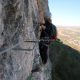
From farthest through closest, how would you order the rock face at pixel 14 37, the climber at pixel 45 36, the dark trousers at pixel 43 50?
the dark trousers at pixel 43 50
the climber at pixel 45 36
the rock face at pixel 14 37

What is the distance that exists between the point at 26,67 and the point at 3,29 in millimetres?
6082

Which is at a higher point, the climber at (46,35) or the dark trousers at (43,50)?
the climber at (46,35)

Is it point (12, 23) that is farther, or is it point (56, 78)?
point (56, 78)

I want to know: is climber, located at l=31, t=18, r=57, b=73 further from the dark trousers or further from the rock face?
Answer: the rock face

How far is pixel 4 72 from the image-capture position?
1568cm

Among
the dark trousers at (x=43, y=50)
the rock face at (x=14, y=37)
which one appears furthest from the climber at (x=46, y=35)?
the rock face at (x=14, y=37)

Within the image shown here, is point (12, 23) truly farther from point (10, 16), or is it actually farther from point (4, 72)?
point (4, 72)

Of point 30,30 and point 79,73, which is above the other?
point 30,30

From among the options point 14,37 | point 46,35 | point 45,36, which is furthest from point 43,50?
point 14,37

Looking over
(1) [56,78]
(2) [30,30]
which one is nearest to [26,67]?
(2) [30,30]

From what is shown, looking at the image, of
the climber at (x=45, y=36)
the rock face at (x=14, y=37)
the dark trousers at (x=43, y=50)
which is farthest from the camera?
the dark trousers at (x=43, y=50)

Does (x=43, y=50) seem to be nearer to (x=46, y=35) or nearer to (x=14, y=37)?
(x=46, y=35)

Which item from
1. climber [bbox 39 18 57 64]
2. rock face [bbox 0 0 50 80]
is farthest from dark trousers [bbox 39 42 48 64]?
rock face [bbox 0 0 50 80]

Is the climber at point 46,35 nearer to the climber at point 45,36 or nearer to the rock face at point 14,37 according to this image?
the climber at point 45,36
